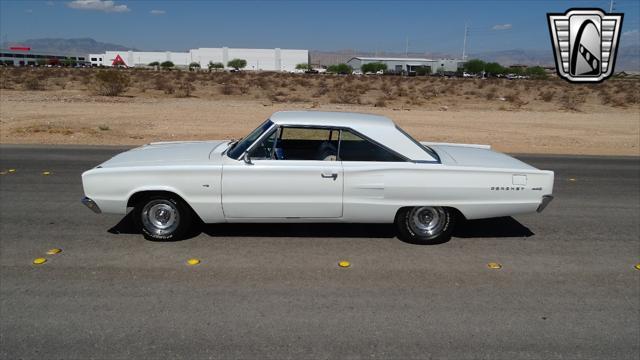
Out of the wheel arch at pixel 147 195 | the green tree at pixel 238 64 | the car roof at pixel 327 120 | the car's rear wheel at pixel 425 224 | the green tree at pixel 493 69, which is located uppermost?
the green tree at pixel 238 64

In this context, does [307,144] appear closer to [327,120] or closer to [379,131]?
[327,120]

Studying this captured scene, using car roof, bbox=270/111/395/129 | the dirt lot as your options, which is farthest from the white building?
car roof, bbox=270/111/395/129

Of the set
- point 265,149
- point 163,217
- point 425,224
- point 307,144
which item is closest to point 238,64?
point 307,144

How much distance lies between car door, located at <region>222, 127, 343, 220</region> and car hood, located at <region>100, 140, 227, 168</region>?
48 centimetres

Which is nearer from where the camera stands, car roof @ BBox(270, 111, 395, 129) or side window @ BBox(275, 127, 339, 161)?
car roof @ BBox(270, 111, 395, 129)

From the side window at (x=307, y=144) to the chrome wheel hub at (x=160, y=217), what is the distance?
1304 millimetres

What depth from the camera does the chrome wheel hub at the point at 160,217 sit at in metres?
5.28

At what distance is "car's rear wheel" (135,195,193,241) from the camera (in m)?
5.25

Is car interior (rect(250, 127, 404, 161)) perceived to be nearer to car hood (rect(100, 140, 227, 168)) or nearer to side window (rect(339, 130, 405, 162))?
side window (rect(339, 130, 405, 162))

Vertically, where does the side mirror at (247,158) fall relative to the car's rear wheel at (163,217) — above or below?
above

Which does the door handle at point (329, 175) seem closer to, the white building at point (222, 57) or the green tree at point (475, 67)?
the green tree at point (475, 67)

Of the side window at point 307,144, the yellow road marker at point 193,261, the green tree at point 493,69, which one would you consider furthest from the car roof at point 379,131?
the green tree at point 493,69

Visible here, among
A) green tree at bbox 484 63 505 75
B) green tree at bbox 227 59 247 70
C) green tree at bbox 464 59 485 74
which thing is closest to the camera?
green tree at bbox 484 63 505 75

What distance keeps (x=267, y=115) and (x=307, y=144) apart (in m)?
15.3
